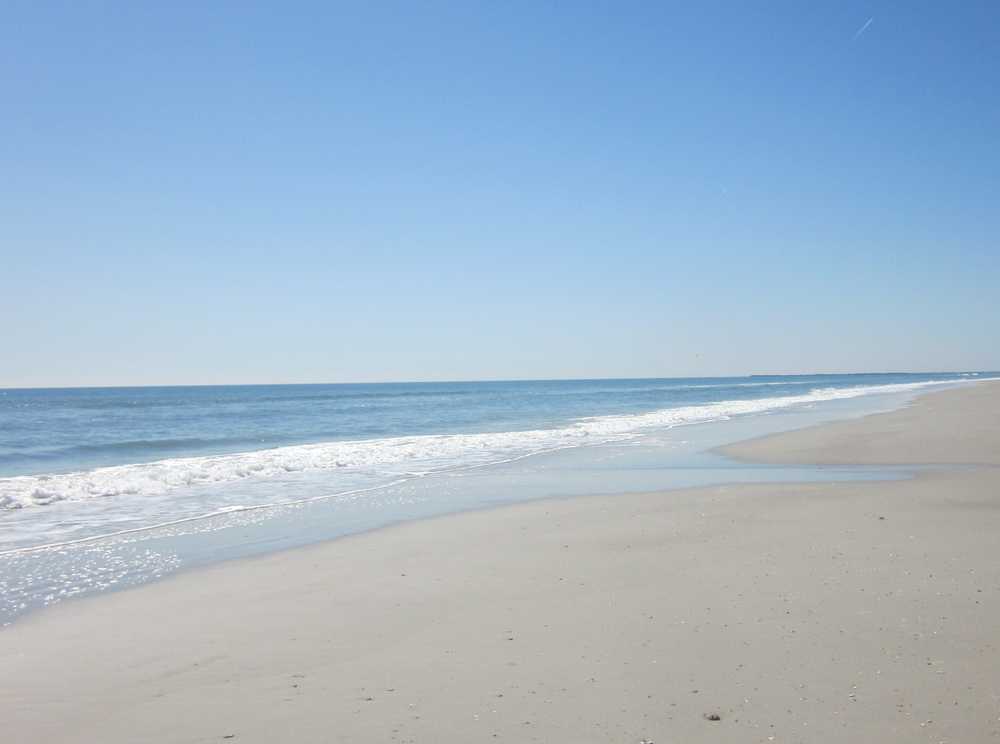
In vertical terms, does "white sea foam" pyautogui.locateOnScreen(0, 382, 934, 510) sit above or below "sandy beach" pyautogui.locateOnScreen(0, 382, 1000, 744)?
below

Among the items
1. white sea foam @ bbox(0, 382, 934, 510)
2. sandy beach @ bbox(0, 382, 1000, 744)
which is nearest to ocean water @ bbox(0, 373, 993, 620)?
white sea foam @ bbox(0, 382, 934, 510)

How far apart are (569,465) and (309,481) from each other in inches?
241

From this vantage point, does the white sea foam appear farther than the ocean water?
Yes

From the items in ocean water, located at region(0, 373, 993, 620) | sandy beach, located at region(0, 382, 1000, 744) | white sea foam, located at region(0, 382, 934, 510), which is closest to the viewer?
sandy beach, located at region(0, 382, 1000, 744)

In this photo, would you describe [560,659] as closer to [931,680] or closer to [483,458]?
[931,680]

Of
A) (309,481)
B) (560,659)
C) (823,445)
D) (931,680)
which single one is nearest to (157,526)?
(309,481)

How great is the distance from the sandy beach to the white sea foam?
26.7ft

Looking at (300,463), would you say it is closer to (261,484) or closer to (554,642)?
(261,484)

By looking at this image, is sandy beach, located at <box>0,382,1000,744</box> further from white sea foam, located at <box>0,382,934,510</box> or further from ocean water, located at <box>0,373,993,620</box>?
white sea foam, located at <box>0,382,934,510</box>

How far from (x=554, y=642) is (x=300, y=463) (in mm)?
14031

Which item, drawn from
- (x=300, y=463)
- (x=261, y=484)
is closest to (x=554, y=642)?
(x=261, y=484)

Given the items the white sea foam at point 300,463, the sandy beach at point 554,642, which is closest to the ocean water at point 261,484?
the white sea foam at point 300,463

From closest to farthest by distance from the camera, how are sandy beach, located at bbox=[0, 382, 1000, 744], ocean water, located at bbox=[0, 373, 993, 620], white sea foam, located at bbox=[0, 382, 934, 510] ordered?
sandy beach, located at bbox=[0, 382, 1000, 744], ocean water, located at bbox=[0, 373, 993, 620], white sea foam, located at bbox=[0, 382, 934, 510]

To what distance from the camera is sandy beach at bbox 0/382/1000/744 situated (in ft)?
11.6
